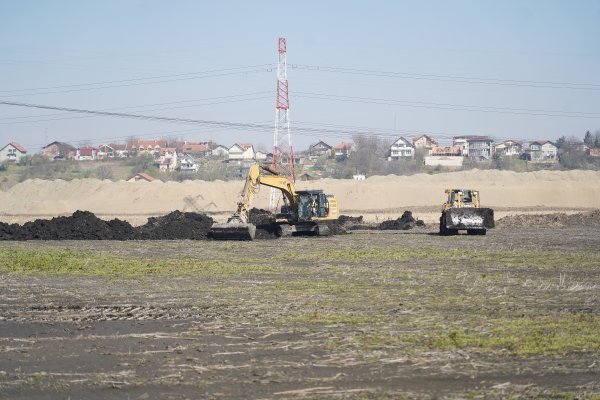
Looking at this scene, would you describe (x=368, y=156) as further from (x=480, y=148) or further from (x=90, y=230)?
(x=90, y=230)

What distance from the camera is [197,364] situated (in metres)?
12.7

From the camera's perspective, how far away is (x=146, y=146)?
161625mm

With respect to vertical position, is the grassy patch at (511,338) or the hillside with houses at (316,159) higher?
the hillside with houses at (316,159)

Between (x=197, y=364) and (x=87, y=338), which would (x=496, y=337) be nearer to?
(x=197, y=364)

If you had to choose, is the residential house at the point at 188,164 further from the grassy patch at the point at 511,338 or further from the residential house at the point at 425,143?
the grassy patch at the point at 511,338

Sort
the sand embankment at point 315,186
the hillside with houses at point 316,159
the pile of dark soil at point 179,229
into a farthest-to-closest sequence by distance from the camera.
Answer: the hillside with houses at point 316,159 < the sand embankment at point 315,186 < the pile of dark soil at point 179,229

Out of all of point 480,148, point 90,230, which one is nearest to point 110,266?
point 90,230

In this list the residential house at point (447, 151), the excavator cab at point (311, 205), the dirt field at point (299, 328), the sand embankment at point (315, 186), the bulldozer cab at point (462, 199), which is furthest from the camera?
the residential house at point (447, 151)

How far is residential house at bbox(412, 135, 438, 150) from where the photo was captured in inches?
6432

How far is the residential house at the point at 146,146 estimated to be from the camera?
5871 inches

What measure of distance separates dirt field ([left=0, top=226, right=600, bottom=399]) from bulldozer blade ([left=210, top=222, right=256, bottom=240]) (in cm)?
1164

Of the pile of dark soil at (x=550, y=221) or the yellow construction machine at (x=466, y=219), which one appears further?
the pile of dark soil at (x=550, y=221)

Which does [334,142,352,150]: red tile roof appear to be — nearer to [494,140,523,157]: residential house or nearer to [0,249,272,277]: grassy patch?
[494,140,523,157]: residential house

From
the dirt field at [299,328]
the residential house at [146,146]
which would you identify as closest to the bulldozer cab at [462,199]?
the dirt field at [299,328]
